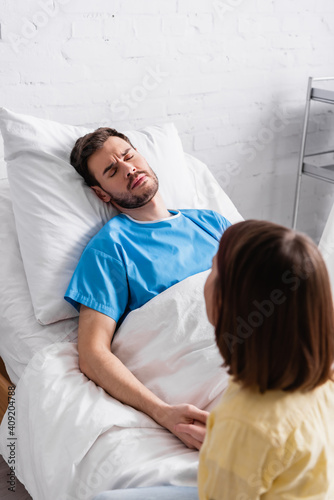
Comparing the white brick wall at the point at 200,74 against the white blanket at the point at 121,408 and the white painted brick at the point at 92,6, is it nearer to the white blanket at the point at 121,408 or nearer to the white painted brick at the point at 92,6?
the white painted brick at the point at 92,6

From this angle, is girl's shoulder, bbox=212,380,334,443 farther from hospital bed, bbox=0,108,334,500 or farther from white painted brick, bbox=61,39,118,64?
white painted brick, bbox=61,39,118,64

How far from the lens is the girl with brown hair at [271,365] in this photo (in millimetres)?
656

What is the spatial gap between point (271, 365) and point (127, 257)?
0.73 metres

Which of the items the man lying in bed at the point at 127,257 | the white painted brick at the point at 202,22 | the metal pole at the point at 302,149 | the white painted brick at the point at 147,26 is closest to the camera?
the man lying in bed at the point at 127,257

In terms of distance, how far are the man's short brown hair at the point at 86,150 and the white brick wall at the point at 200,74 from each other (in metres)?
0.28

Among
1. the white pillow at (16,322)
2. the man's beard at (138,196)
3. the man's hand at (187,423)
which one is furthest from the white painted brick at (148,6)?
the man's hand at (187,423)

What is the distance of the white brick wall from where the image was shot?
5.43 feet

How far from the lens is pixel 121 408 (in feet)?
3.69

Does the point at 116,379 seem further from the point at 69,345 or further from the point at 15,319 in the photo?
the point at 15,319

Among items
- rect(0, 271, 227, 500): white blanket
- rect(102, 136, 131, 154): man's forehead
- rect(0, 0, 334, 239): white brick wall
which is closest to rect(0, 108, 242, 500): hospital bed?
rect(0, 271, 227, 500): white blanket

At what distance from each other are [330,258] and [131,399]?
70 centimetres

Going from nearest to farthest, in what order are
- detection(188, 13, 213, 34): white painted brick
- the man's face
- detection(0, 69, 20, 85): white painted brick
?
the man's face
detection(0, 69, 20, 85): white painted brick
detection(188, 13, 213, 34): white painted brick

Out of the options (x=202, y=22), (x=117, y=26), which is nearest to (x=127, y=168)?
(x=117, y=26)

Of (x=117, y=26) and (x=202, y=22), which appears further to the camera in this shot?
(x=202, y=22)
